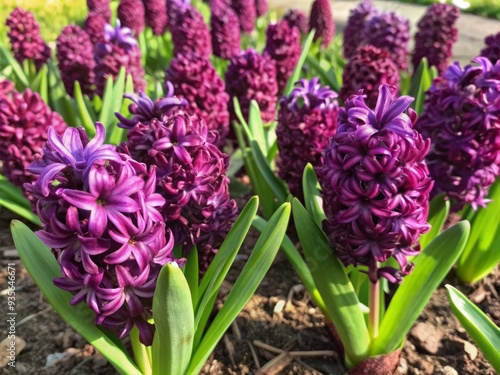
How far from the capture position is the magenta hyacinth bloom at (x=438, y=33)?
12.3 feet

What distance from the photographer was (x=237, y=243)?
1.54 metres

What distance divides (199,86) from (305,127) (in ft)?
2.28

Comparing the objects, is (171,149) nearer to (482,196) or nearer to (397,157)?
(397,157)

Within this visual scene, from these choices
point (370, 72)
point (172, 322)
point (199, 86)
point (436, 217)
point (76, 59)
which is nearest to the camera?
point (172, 322)

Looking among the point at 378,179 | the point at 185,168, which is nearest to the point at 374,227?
the point at 378,179

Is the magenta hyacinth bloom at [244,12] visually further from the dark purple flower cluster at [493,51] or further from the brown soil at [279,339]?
the brown soil at [279,339]

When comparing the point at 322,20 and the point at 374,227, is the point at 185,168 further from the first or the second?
the point at 322,20

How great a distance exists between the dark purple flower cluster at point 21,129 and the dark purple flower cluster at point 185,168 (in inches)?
27.8

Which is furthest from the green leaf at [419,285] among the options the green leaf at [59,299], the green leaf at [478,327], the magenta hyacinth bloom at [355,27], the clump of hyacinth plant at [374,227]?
the magenta hyacinth bloom at [355,27]

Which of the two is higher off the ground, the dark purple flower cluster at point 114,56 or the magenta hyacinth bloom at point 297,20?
the magenta hyacinth bloom at point 297,20

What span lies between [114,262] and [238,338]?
1.03 m

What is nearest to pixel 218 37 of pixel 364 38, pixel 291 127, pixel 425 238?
pixel 364 38

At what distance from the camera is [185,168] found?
1.62m

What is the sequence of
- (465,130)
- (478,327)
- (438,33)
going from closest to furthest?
(478,327) < (465,130) < (438,33)
